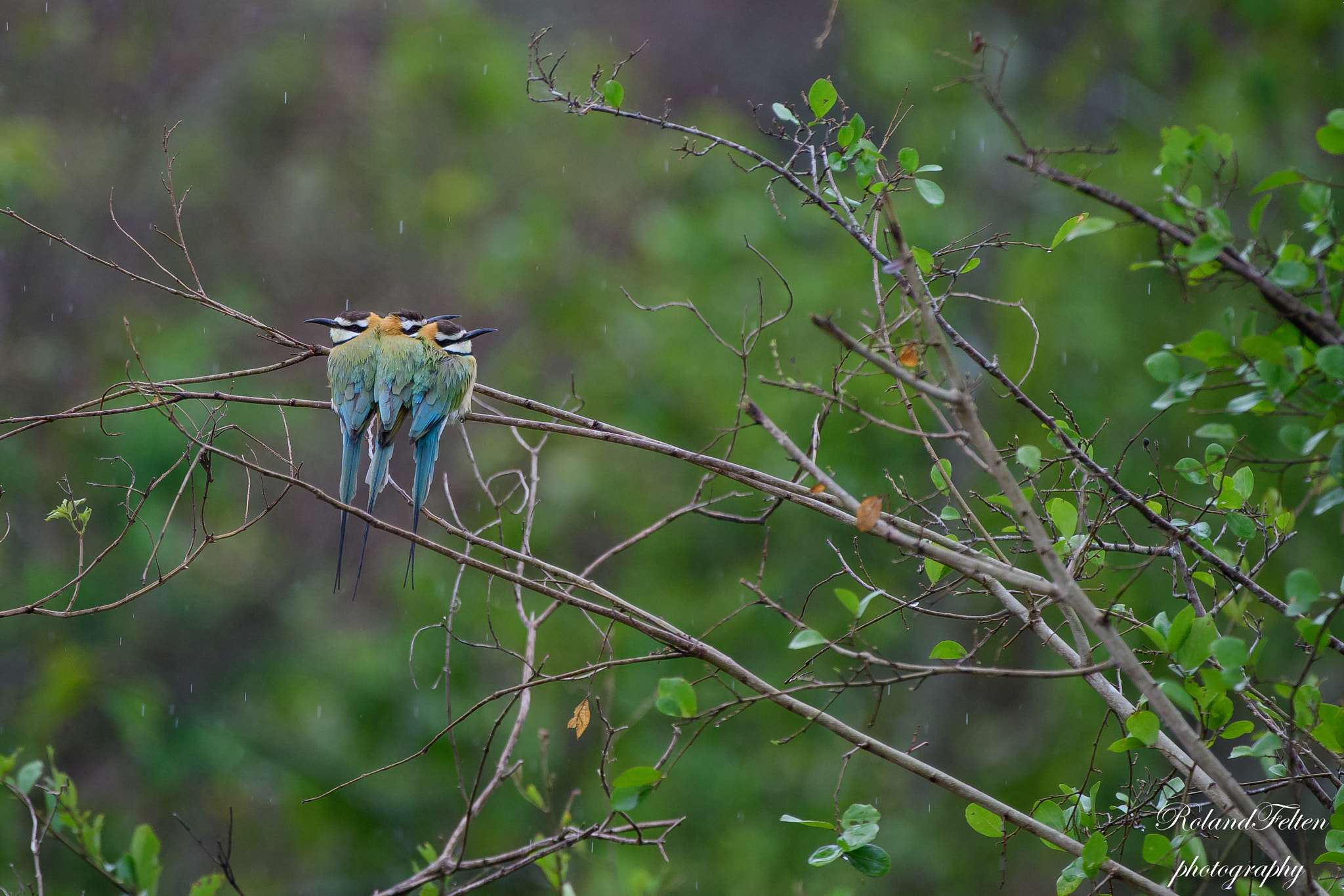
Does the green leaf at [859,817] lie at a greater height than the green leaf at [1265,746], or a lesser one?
lesser

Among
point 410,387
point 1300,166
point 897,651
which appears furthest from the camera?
point 897,651

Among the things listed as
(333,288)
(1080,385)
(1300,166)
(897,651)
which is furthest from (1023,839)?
(333,288)

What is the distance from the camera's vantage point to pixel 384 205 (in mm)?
7844

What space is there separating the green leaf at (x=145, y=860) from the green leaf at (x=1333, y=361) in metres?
2.33

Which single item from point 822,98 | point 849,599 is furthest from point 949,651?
point 822,98

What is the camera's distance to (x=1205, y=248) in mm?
1228

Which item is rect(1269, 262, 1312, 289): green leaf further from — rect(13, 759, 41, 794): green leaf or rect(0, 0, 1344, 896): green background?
rect(0, 0, 1344, 896): green background

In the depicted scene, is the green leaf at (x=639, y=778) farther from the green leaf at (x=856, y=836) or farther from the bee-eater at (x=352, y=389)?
the bee-eater at (x=352, y=389)

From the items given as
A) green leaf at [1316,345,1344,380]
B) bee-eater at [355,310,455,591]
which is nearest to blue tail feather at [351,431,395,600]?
bee-eater at [355,310,455,591]

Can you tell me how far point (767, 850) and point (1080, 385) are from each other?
119 inches

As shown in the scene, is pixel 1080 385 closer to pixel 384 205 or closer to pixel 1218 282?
pixel 1218 282

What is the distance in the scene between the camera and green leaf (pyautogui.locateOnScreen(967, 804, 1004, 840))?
5.46 feet

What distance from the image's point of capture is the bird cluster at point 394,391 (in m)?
3.10

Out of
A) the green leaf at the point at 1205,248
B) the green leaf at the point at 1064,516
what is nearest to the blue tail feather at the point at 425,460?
the green leaf at the point at 1064,516
